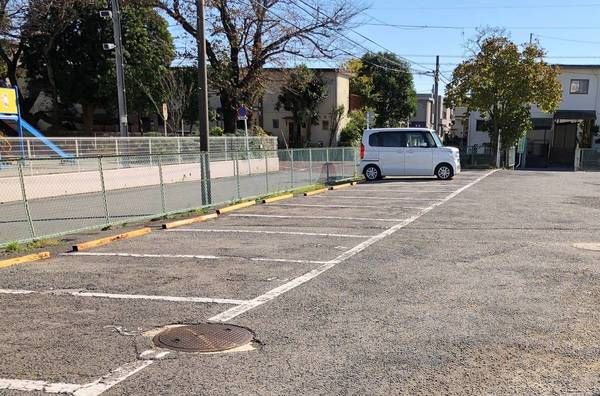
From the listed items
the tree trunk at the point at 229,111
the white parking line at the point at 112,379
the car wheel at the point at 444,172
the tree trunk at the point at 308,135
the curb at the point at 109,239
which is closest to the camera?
the white parking line at the point at 112,379

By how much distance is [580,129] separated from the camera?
127 feet

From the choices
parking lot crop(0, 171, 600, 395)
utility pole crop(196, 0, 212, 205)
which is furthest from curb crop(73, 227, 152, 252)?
utility pole crop(196, 0, 212, 205)

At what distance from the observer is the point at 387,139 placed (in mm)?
21297

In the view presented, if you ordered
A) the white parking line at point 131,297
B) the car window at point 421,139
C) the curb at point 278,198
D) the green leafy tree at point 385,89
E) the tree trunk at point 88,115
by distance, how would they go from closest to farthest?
the white parking line at point 131,297, the curb at point 278,198, the car window at point 421,139, the tree trunk at point 88,115, the green leafy tree at point 385,89

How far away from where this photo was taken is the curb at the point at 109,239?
8555mm

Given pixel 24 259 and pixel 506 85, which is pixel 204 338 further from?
pixel 506 85

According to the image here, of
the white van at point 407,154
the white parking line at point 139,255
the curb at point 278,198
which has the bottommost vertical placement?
the curb at point 278,198

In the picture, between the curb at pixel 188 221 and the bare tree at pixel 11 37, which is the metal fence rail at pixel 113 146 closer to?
the curb at pixel 188 221

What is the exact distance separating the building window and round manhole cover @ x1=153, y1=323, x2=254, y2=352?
40.6 metres

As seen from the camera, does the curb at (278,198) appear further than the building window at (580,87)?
No

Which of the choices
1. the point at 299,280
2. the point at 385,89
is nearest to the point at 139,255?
the point at 299,280

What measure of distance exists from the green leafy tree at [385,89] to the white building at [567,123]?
375 inches

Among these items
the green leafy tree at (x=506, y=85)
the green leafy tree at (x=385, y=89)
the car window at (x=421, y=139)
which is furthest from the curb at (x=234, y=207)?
the green leafy tree at (x=385, y=89)

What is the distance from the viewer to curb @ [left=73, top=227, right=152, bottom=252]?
855 cm
